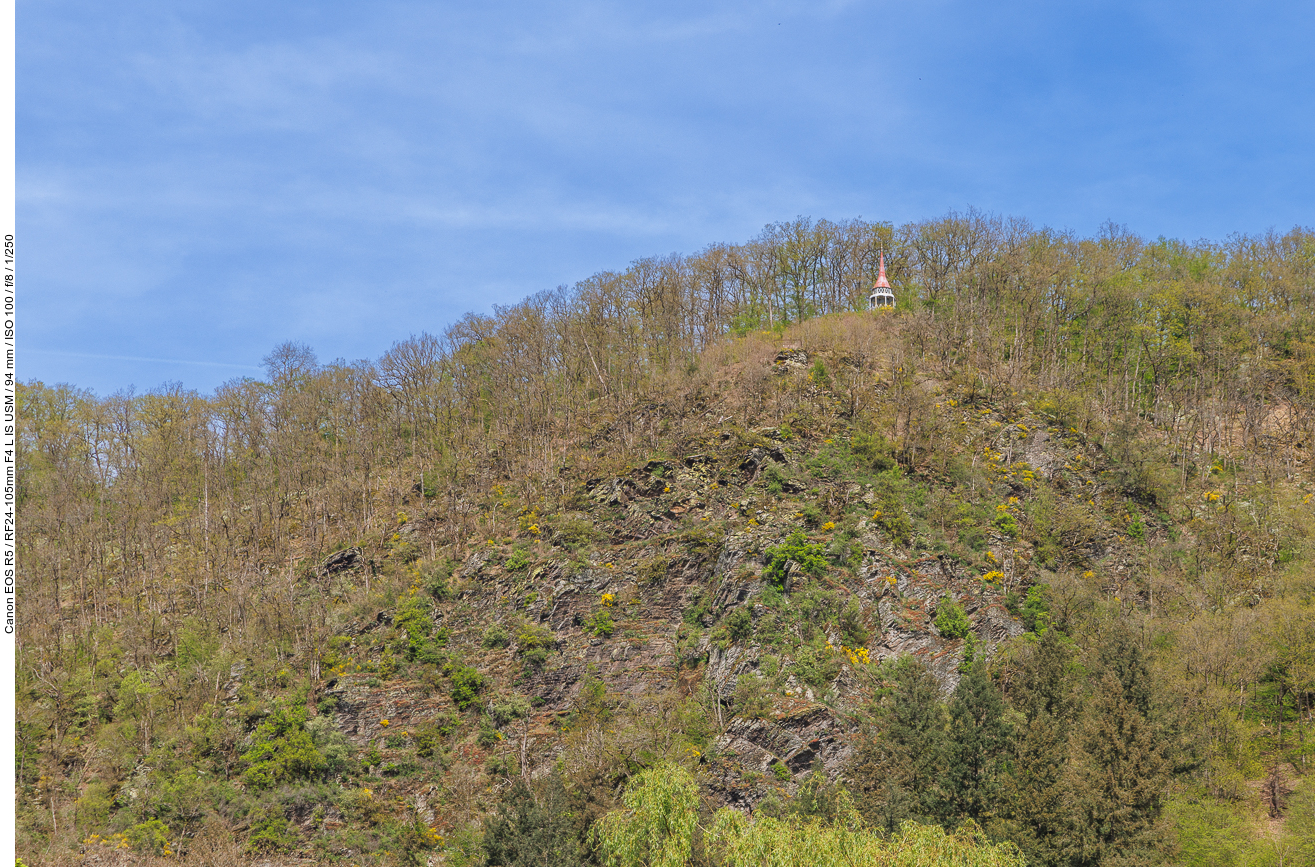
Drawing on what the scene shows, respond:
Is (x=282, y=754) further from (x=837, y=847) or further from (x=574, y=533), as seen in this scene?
(x=837, y=847)

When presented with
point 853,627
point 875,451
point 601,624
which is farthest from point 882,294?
point 601,624

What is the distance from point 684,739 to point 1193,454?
47.0m

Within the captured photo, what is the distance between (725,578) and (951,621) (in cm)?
1361

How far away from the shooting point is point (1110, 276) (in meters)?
76.2

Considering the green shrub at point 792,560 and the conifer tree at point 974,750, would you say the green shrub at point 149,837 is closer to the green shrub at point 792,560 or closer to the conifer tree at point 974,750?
the green shrub at point 792,560

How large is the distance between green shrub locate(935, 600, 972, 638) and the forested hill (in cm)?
28

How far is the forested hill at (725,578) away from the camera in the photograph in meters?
38.6

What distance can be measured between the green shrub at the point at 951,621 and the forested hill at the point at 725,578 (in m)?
0.28

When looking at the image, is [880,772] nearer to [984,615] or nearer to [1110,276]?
[984,615]

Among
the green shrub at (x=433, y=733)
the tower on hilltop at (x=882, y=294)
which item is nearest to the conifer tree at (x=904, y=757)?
the green shrub at (x=433, y=733)

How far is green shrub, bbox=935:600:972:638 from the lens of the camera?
Answer: 162ft

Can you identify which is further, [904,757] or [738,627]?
[738,627]

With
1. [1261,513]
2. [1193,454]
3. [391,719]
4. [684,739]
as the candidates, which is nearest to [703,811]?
[684,739]

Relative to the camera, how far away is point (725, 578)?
53625mm
